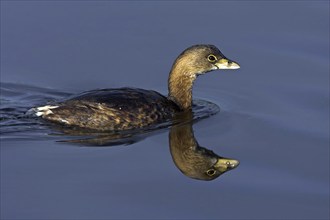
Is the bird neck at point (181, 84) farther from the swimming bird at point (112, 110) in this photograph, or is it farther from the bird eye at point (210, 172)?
the bird eye at point (210, 172)

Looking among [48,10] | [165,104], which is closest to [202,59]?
[165,104]

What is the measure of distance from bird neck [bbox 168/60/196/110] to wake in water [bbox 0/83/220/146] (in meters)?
0.17

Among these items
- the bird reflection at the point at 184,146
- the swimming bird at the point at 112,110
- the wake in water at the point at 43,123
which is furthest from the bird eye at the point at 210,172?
the swimming bird at the point at 112,110

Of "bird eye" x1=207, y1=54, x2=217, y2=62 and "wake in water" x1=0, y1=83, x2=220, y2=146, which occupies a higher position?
"bird eye" x1=207, y1=54, x2=217, y2=62

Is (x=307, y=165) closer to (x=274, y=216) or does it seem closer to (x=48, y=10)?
(x=274, y=216)

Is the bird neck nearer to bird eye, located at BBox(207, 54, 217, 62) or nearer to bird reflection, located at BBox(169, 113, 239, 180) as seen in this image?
bird eye, located at BBox(207, 54, 217, 62)

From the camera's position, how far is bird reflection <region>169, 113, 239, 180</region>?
12.0 m

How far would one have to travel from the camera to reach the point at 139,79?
14.5 meters

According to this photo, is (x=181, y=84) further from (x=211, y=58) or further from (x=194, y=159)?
(x=194, y=159)

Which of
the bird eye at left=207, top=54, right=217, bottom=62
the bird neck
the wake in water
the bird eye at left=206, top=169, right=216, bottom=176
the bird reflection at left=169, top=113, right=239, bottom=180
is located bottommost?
the bird eye at left=206, top=169, right=216, bottom=176

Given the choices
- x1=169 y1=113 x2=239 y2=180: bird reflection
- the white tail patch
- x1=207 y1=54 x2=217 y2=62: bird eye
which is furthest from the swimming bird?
x1=169 y1=113 x2=239 y2=180: bird reflection

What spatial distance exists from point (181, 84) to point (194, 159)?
1.93m

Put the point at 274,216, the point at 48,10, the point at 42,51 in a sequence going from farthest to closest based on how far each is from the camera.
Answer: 1. the point at 48,10
2. the point at 42,51
3. the point at 274,216

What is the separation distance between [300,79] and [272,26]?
5.78ft
